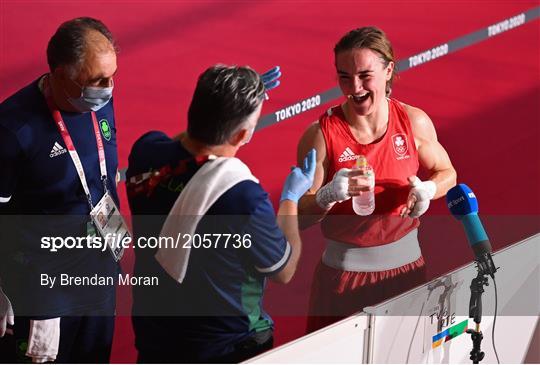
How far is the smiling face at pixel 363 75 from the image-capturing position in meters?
3.05

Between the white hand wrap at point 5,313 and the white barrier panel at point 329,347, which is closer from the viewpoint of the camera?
the white barrier panel at point 329,347

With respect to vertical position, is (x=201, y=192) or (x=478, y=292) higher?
(x=201, y=192)

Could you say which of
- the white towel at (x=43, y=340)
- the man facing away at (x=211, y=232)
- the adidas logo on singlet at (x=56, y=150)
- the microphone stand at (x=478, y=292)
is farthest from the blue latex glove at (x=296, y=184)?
the white towel at (x=43, y=340)

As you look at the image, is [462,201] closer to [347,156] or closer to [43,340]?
[347,156]

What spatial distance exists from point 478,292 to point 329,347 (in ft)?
1.66

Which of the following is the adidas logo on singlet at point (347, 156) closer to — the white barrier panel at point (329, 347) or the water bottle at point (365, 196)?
the water bottle at point (365, 196)

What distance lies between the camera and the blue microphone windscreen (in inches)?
106

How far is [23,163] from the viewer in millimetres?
2766

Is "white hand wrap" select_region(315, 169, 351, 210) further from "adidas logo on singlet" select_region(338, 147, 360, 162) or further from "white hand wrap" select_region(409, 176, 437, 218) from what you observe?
"white hand wrap" select_region(409, 176, 437, 218)

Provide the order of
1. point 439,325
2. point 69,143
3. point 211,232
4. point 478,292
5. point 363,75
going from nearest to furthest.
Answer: point 211,232
point 478,292
point 439,325
point 69,143
point 363,75

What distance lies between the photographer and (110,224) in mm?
2996

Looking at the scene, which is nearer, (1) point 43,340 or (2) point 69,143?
(2) point 69,143

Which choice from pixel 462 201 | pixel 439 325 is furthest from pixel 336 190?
pixel 439 325

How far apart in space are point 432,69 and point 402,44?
10.5 inches
